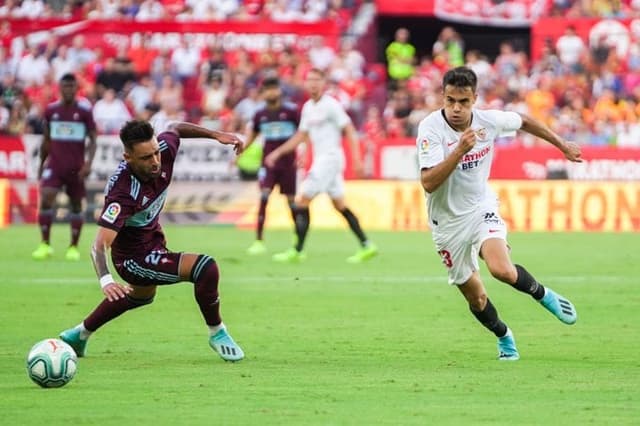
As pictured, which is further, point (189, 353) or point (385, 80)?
point (385, 80)

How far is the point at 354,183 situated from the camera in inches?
1066

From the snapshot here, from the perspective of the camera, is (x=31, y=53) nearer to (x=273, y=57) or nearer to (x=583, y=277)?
(x=273, y=57)

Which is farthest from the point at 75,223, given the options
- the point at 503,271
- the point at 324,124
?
the point at 503,271

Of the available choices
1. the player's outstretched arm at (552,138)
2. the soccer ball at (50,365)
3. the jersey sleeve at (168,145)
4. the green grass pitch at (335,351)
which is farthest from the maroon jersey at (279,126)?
the soccer ball at (50,365)

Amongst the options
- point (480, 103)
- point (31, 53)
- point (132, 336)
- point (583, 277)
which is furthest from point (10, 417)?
point (31, 53)

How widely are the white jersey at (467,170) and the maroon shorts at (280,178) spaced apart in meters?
10.5

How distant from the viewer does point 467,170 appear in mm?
10391

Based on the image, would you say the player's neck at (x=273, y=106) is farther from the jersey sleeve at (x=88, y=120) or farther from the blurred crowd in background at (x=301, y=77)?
the blurred crowd in background at (x=301, y=77)

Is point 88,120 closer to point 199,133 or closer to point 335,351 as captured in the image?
point 199,133

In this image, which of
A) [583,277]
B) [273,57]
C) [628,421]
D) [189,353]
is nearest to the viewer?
[628,421]

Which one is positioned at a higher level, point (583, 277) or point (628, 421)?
point (628, 421)

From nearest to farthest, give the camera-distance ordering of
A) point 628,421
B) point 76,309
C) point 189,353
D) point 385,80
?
point 628,421 → point 189,353 → point 76,309 → point 385,80

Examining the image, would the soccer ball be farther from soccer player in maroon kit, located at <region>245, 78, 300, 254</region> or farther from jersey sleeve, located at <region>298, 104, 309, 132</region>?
soccer player in maroon kit, located at <region>245, 78, 300, 254</region>

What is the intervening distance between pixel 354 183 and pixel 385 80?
8208 mm
